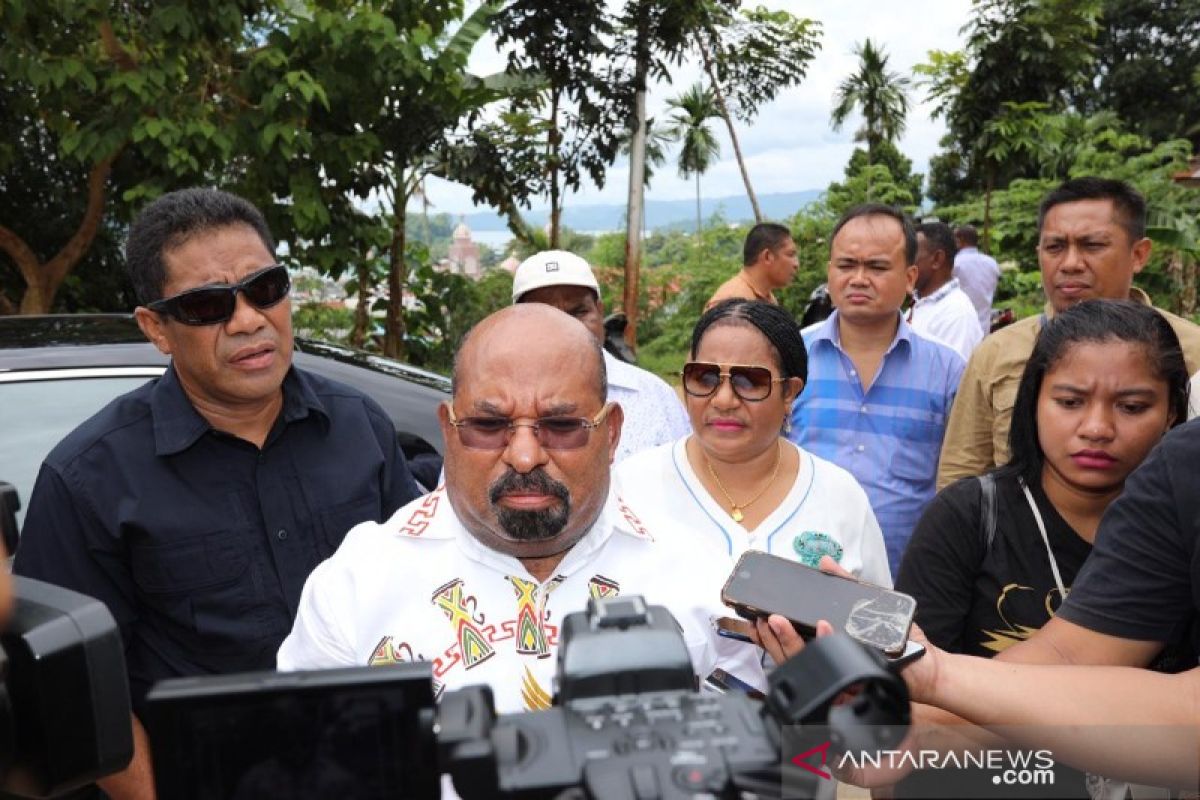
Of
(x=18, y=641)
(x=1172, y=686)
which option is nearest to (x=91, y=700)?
(x=18, y=641)

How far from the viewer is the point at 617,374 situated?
131 inches

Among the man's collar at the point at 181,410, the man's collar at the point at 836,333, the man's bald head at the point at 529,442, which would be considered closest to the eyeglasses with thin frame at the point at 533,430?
the man's bald head at the point at 529,442

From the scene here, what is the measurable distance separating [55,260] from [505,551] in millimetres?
8139

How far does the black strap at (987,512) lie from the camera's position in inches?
87.0

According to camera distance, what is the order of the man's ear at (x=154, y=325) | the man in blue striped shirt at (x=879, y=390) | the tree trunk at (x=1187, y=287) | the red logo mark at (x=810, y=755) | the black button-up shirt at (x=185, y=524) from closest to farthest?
the red logo mark at (x=810, y=755) < the black button-up shirt at (x=185, y=524) < the man's ear at (x=154, y=325) < the man in blue striped shirt at (x=879, y=390) < the tree trunk at (x=1187, y=287)

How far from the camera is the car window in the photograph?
10.1 ft

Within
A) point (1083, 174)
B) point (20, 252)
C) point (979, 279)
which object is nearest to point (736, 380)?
point (979, 279)

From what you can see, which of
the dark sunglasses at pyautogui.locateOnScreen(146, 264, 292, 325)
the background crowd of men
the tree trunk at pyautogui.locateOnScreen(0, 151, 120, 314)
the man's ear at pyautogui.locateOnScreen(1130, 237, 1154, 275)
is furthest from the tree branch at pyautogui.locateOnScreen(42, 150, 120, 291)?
the man's ear at pyautogui.locateOnScreen(1130, 237, 1154, 275)

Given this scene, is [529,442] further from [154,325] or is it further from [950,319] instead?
[950,319]

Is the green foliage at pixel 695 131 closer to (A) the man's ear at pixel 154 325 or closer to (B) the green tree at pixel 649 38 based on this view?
(B) the green tree at pixel 649 38

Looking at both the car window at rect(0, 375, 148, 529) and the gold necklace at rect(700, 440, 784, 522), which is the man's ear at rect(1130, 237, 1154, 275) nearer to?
the gold necklace at rect(700, 440, 784, 522)

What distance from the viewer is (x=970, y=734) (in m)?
1.82

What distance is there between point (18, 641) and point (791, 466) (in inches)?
79.7

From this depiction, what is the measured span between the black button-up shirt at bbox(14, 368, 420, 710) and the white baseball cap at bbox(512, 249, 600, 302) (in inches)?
50.5
